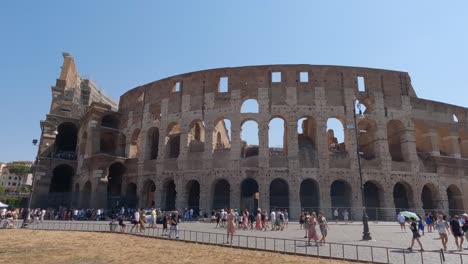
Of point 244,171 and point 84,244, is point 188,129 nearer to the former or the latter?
point 244,171

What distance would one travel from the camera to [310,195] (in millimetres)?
27734

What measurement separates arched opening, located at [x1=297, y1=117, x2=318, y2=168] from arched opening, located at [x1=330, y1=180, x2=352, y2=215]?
345 centimetres

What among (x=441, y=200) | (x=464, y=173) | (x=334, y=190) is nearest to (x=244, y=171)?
(x=334, y=190)

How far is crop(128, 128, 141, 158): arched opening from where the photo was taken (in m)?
32.5

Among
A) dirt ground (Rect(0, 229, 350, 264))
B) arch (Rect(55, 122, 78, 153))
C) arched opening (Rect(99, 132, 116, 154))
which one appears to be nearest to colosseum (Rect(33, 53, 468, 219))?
arched opening (Rect(99, 132, 116, 154))

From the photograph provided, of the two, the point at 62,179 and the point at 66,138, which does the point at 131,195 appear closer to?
the point at 62,179

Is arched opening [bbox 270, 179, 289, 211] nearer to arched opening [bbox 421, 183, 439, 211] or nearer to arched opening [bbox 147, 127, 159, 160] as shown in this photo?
arched opening [bbox 147, 127, 159, 160]

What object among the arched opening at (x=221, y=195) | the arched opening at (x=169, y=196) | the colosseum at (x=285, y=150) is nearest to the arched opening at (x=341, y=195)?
the colosseum at (x=285, y=150)

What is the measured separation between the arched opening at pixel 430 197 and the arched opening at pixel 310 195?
34.6 ft

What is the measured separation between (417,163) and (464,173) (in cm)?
599

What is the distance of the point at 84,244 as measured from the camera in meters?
13.5

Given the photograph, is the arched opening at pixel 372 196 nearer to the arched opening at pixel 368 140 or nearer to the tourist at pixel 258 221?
the arched opening at pixel 368 140

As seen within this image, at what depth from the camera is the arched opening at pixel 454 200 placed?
29000 mm

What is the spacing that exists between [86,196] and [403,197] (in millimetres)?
30828
